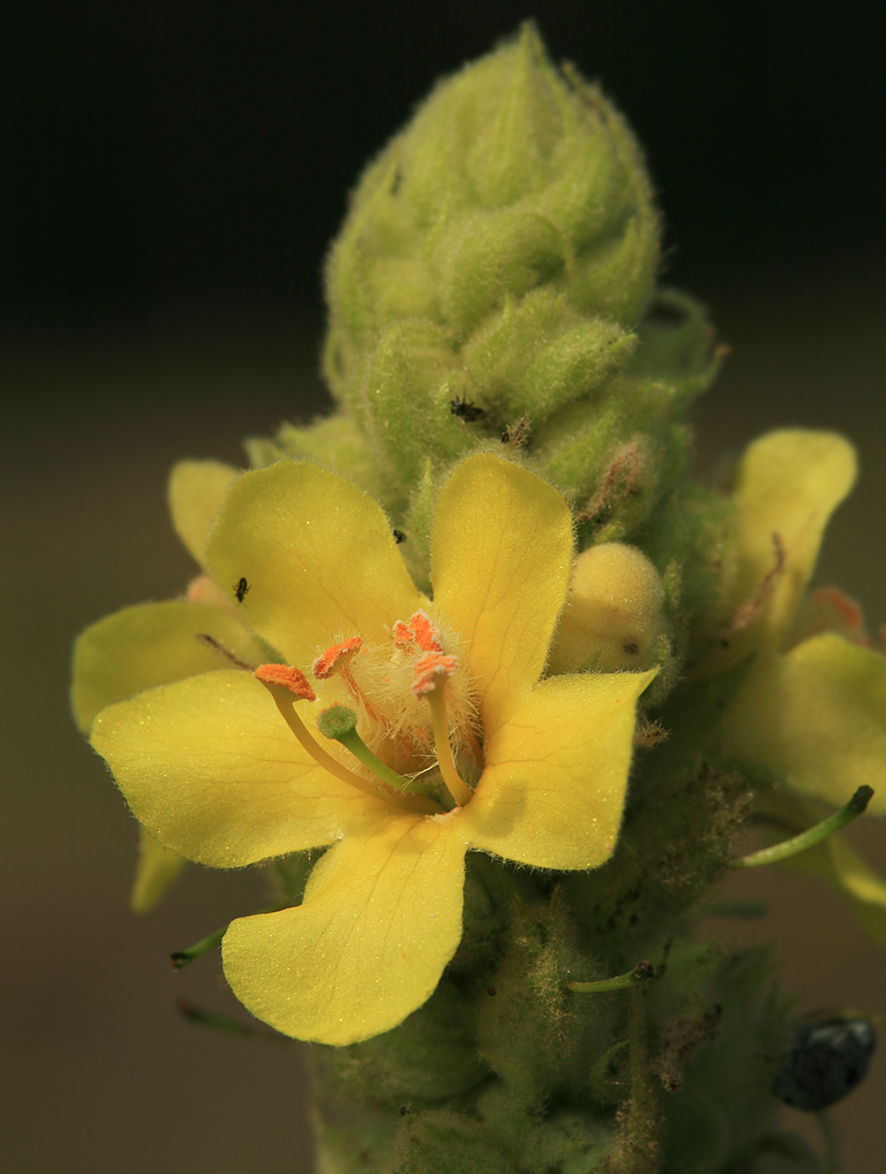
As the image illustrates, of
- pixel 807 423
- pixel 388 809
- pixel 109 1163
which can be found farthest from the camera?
pixel 807 423

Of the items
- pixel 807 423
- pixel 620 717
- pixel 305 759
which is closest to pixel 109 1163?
pixel 305 759

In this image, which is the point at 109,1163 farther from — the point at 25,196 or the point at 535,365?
the point at 25,196

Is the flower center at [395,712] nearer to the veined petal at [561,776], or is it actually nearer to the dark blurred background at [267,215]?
the veined petal at [561,776]

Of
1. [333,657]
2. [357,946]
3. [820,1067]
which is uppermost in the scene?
[333,657]

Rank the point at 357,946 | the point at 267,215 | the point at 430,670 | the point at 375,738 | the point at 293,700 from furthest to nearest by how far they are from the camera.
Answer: the point at 267,215, the point at 375,738, the point at 293,700, the point at 430,670, the point at 357,946

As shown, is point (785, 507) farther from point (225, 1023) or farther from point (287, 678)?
point (225, 1023)

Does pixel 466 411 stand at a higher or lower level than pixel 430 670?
higher

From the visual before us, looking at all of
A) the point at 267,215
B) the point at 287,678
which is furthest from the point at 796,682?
the point at 267,215

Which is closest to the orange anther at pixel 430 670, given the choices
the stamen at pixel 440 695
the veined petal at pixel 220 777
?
the stamen at pixel 440 695
